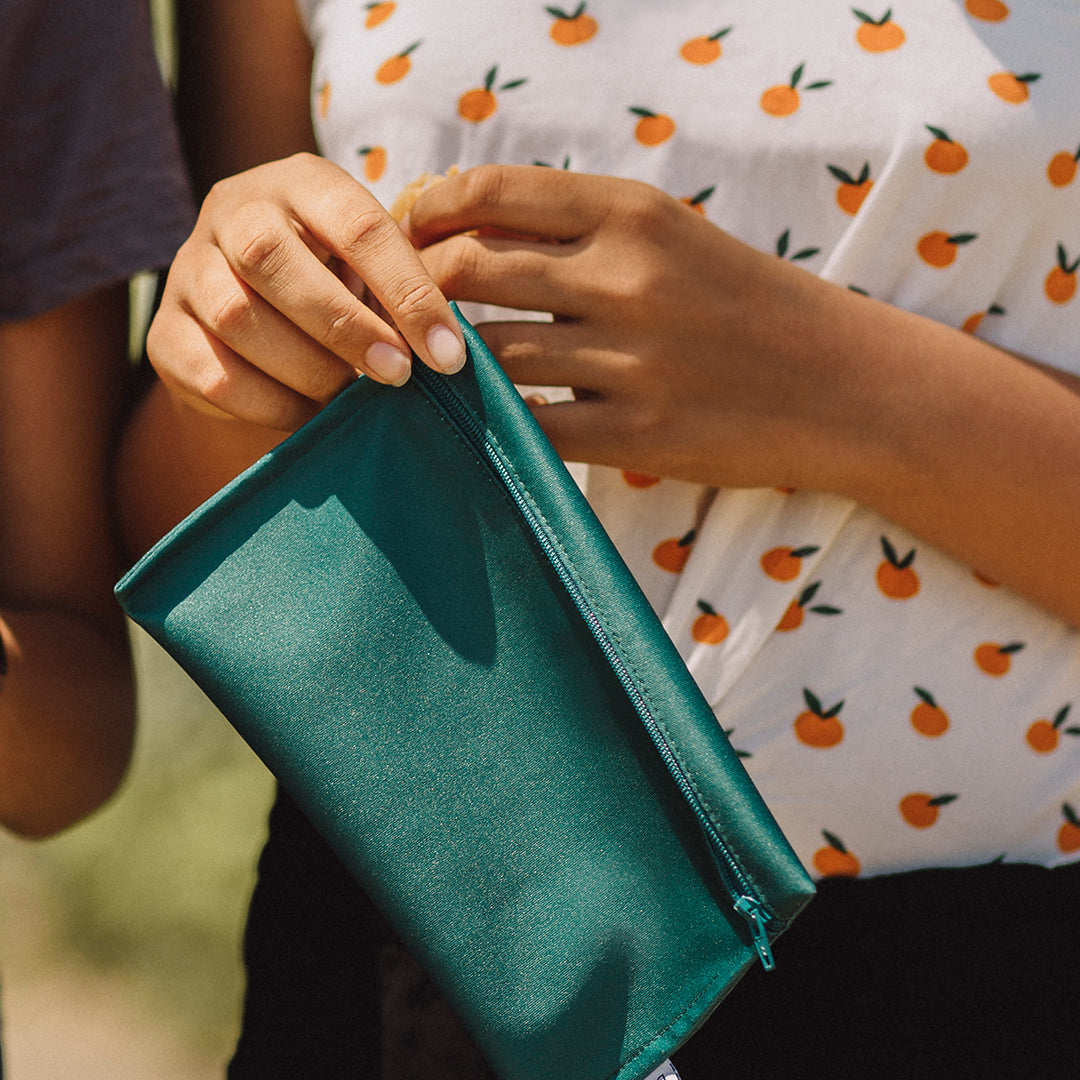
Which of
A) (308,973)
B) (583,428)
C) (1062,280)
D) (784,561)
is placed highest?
(1062,280)

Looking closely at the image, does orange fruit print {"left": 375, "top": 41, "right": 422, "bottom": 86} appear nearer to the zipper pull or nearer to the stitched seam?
the stitched seam

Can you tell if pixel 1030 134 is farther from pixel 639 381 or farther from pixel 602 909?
pixel 602 909

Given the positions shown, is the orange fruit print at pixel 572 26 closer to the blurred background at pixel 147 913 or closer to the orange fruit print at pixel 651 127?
the orange fruit print at pixel 651 127

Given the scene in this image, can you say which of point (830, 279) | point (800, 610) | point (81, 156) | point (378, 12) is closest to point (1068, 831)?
point (800, 610)

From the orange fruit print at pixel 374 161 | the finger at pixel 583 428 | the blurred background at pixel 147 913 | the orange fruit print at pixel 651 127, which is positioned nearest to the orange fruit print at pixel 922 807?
the finger at pixel 583 428

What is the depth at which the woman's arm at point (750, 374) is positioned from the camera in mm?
680

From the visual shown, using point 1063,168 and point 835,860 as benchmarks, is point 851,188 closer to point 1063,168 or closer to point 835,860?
point 1063,168

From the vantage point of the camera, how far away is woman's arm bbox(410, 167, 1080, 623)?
68cm

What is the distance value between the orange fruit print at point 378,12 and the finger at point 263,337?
343mm

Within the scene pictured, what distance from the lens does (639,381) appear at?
0.70 meters

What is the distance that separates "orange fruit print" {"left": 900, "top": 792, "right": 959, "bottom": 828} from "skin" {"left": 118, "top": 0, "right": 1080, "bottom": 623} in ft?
0.60

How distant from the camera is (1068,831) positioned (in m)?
0.81

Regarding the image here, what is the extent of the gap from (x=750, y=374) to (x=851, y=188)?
7.2 inches

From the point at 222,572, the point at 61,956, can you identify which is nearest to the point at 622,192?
the point at 222,572
